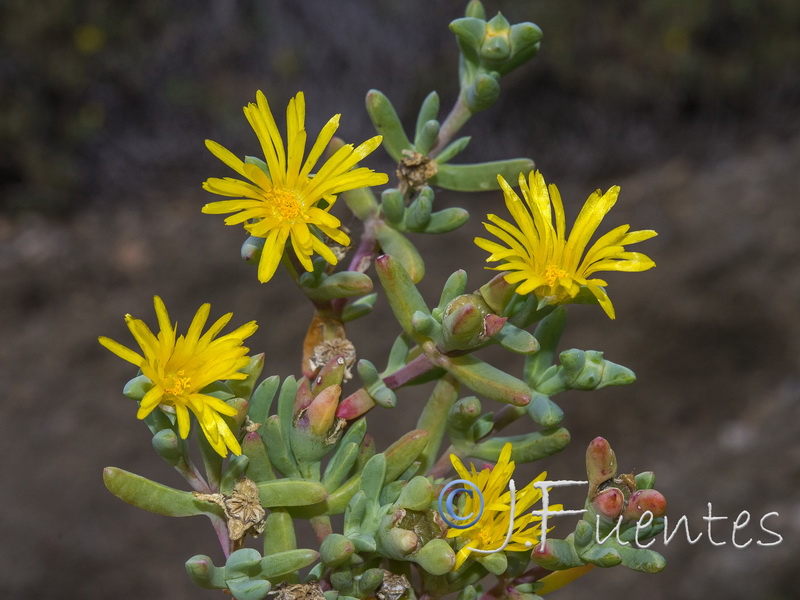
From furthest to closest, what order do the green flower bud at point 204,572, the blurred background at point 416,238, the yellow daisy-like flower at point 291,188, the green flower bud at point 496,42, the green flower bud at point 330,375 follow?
the blurred background at point 416,238
the green flower bud at point 496,42
the green flower bud at point 330,375
the yellow daisy-like flower at point 291,188
the green flower bud at point 204,572

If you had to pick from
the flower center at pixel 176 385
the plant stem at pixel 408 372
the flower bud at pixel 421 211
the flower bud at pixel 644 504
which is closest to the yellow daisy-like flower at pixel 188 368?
the flower center at pixel 176 385

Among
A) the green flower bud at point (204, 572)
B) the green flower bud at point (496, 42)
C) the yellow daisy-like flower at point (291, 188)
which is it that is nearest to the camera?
the green flower bud at point (204, 572)

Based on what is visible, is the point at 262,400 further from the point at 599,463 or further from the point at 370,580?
the point at 599,463

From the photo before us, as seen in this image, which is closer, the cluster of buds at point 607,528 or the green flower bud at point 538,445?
the cluster of buds at point 607,528

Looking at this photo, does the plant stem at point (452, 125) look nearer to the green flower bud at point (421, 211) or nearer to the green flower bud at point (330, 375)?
the green flower bud at point (421, 211)

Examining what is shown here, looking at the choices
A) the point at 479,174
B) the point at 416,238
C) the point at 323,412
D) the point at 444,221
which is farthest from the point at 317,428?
the point at 416,238
